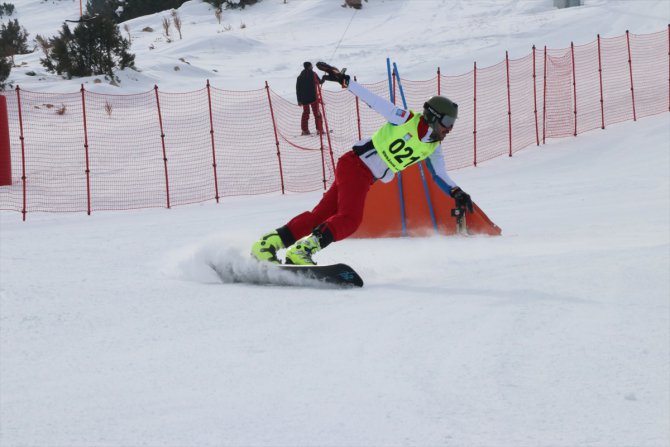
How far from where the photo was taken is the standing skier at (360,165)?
620cm

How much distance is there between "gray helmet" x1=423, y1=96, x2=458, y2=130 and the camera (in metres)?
6.18

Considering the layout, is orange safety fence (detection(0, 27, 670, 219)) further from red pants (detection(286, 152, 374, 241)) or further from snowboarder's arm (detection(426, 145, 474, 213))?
red pants (detection(286, 152, 374, 241))

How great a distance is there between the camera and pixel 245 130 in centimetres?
1845

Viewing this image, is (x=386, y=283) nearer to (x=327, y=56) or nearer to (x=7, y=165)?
(x=7, y=165)

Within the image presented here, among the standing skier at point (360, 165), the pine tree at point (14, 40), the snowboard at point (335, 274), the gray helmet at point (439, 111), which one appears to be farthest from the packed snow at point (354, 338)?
the pine tree at point (14, 40)

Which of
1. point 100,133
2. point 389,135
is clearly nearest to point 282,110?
point 100,133

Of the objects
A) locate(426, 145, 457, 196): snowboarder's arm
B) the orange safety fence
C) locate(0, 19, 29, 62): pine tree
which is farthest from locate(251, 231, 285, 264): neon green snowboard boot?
locate(0, 19, 29, 62): pine tree

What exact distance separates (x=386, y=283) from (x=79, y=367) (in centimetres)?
270

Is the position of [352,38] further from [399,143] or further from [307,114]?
[399,143]

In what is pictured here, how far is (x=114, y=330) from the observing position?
191 inches

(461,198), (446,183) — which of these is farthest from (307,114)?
(461,198)

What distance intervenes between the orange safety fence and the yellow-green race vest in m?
6.85

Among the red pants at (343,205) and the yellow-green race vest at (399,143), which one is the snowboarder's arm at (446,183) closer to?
the yellow-green race vest at (399,143)

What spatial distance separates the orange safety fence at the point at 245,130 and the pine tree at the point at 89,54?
205 centimetres
